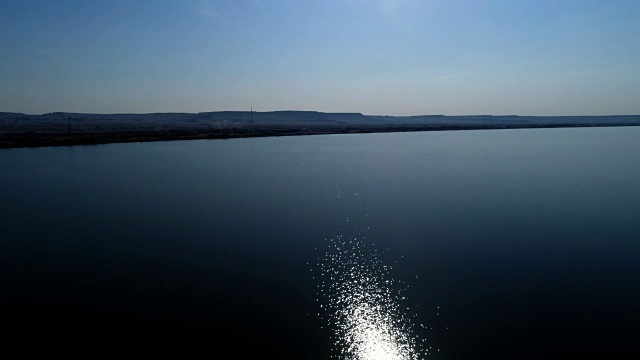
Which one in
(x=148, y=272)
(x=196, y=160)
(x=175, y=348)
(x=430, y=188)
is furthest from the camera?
(x=196, y=160)

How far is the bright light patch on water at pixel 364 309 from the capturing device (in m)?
5.47

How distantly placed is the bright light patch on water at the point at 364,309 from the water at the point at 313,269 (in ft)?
0.11

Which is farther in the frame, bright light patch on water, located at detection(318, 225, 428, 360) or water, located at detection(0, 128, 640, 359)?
water, located at detection(0, 128, 640, 359)

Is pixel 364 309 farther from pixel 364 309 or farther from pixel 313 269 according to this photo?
pixel 313 269

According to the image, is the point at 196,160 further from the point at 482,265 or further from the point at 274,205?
the point at 482,265

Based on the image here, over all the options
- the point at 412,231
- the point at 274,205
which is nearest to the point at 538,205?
the point at 412,231

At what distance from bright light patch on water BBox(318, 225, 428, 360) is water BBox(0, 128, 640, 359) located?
33mm

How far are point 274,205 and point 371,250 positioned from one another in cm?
512

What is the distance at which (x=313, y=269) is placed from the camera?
8055 mm

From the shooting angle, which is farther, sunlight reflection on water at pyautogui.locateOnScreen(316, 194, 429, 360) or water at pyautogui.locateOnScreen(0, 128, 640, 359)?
water at pyautogui.locateOnScreen(0, 128, 640, 359)

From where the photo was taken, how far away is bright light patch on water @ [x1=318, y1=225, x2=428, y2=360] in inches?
215

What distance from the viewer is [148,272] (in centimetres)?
789

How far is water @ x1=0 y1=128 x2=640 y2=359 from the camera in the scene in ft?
18.7

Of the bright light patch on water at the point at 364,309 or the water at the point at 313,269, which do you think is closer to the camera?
the bright light patch on water at the point at 364,309
